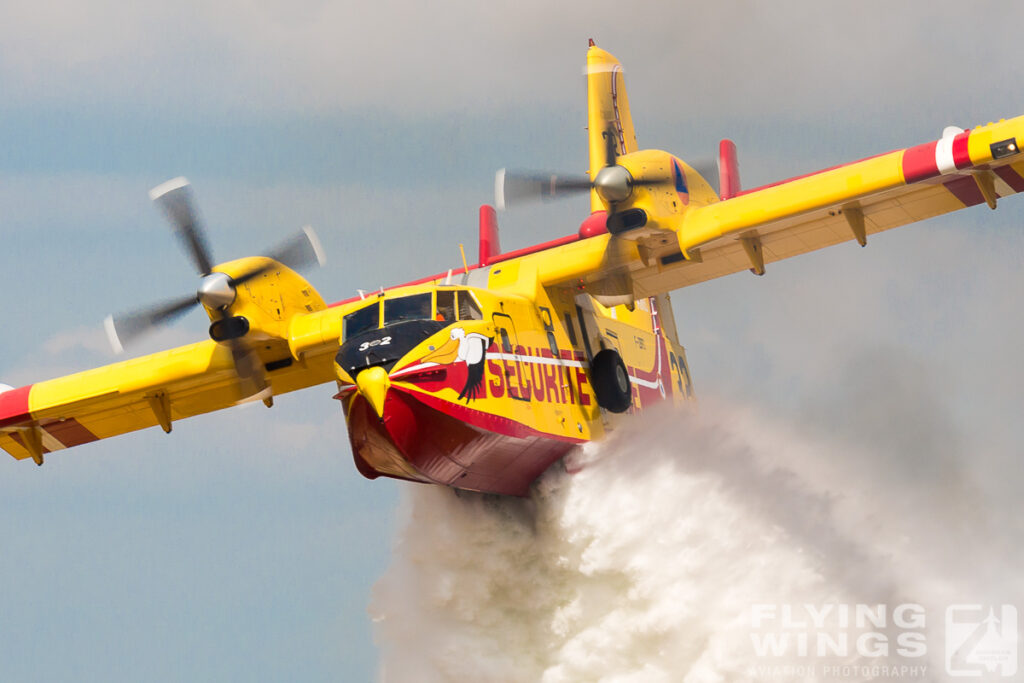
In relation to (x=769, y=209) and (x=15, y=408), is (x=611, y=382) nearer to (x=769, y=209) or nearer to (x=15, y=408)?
(x=769, y=209)

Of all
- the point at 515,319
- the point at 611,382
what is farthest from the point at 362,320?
the point at 611,382

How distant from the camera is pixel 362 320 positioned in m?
15.1

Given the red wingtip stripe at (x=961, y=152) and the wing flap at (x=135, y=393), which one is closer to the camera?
the red wingtip stripe at (x=961, y=152)

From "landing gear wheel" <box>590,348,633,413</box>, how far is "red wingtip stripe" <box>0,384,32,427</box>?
8.03m

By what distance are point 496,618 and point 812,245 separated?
20.2 feet

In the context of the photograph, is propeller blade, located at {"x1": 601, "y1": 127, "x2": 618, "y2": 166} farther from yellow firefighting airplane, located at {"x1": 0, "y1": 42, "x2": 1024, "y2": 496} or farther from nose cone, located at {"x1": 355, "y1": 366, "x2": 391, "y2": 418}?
nose cone, located at {"x1": 355, "y1": 366, "x2": 391, "y2": 418}

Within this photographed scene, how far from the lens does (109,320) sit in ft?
56.9

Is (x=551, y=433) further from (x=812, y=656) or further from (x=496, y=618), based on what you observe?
(x=812, y=656)

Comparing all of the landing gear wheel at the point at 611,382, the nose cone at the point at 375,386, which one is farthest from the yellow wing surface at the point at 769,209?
the nose cone at the point at 375,386

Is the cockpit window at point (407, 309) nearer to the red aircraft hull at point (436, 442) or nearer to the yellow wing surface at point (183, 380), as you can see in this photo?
the red aircraft hull at point (436, 442)

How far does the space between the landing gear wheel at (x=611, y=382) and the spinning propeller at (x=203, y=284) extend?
12.8 ft

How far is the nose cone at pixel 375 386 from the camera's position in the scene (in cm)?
1406

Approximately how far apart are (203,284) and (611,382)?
526cm

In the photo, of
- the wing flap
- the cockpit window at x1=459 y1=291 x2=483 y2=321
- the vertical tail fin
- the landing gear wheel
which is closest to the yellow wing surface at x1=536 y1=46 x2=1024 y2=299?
the landing gear wheel
